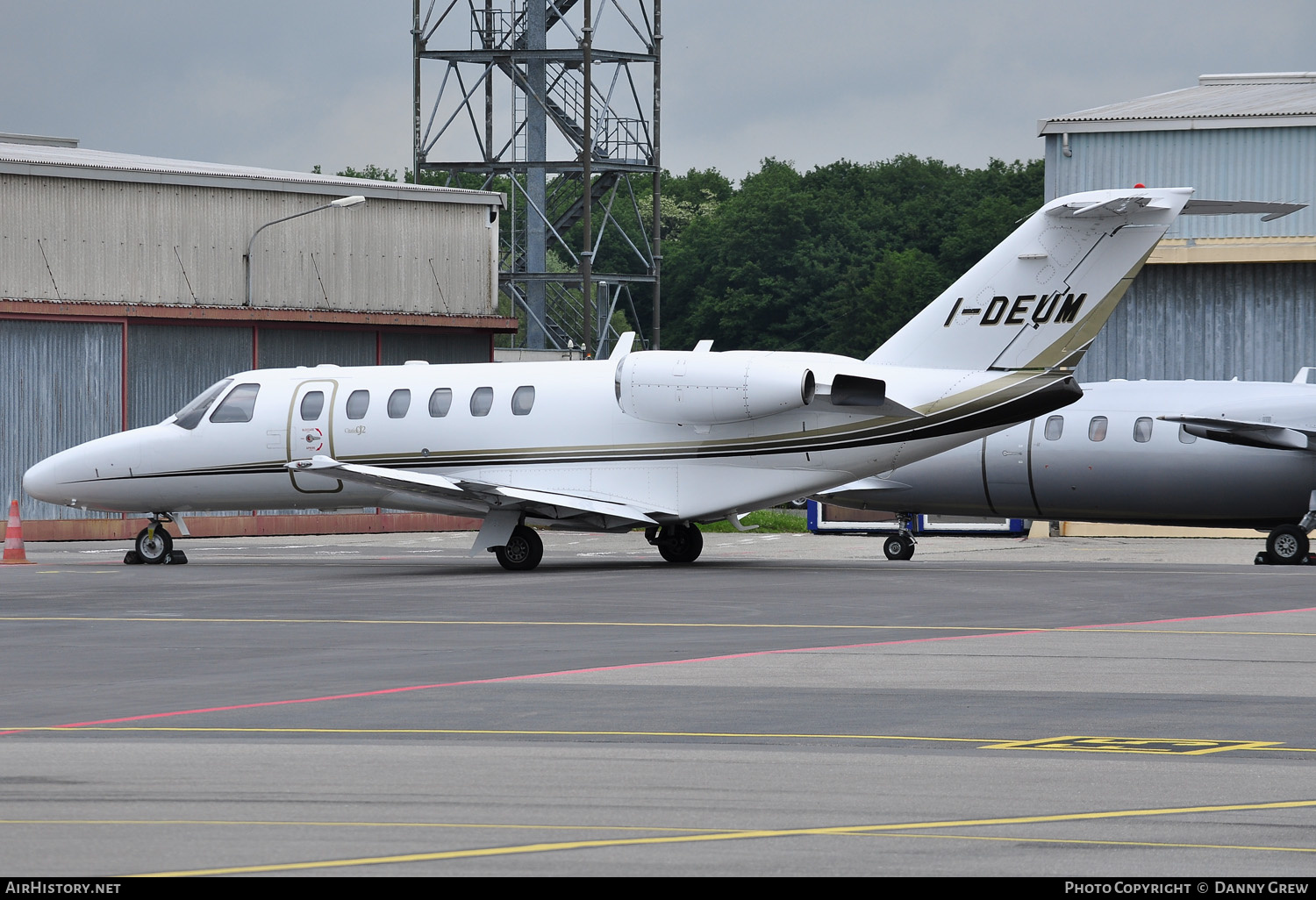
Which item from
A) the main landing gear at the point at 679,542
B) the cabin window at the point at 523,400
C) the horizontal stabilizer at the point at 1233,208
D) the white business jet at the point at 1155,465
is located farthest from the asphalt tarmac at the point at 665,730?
the white business jet at the point at 1155,465

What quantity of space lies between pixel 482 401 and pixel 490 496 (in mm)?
2044

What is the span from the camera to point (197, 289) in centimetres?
4153

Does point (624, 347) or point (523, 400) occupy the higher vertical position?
point (624, 347)

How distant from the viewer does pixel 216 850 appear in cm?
690

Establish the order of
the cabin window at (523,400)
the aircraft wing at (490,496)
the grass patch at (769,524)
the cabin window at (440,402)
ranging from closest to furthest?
the aircraft wing at (490,496), the cabin window at (523,400), the cabin window at (440,402), the grass patch at (769,524)

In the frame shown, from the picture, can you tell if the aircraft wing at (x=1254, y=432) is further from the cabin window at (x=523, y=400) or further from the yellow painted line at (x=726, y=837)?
the yellow painted line at (x=726, y=837)

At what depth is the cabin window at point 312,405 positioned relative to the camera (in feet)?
84.8

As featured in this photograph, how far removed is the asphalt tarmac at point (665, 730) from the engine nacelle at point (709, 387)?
8.73ft

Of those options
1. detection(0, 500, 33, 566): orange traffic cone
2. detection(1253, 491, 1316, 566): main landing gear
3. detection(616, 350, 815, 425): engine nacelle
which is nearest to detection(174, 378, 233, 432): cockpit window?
detection(0, 500, 33, 566): orange traffic cone

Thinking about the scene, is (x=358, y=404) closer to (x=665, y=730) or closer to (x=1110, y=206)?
(x=1110, y=206)

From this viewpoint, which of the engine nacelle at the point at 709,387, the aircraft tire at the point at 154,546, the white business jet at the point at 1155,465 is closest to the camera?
the engine nacelle at the point at 709,387

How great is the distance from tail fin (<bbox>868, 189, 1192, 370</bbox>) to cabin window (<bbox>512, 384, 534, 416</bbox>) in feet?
19.0

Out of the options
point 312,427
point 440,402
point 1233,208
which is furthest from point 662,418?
point 1233,208
